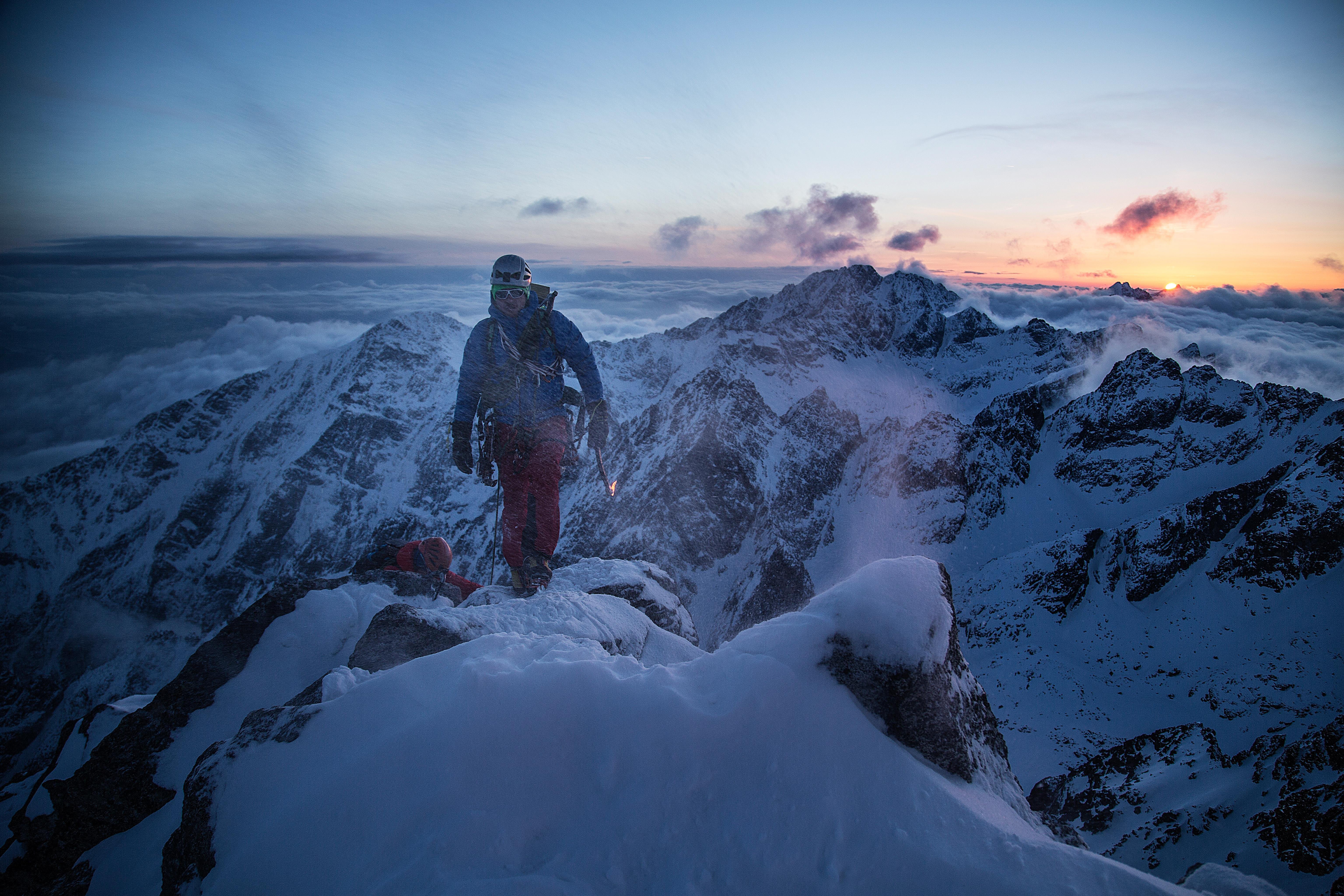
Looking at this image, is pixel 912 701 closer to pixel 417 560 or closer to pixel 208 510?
pixel 417 560

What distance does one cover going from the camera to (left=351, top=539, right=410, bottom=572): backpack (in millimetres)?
9945

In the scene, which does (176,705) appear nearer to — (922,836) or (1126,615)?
(922,836)

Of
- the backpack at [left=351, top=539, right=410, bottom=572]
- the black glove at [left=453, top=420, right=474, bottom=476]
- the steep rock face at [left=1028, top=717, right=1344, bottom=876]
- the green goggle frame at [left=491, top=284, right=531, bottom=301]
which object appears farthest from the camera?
the backpack at [left=351, top=539, right=410, bottom=572]

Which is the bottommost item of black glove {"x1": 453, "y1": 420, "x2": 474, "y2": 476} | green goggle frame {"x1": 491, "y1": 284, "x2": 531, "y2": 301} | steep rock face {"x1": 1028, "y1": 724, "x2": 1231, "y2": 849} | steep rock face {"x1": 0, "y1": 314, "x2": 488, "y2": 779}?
steep rock face {"x1": 0, "y1": 314, "x2": 488, "y2": 779}

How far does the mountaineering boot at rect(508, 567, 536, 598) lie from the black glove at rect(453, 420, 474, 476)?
1.77m

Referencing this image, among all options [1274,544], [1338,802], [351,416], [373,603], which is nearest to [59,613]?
[351,416]

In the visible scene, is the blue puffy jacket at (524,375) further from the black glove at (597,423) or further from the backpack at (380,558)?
the backpack at (380,558)

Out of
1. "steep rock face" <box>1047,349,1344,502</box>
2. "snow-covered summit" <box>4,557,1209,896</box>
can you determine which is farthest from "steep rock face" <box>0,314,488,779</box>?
"snow-covered summit" <box>4,557,1209,896</box>

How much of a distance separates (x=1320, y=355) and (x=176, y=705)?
24517 centimetres

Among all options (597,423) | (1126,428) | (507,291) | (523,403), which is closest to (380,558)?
(523,403)

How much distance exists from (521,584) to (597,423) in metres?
2.93

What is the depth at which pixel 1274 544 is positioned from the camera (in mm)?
49250

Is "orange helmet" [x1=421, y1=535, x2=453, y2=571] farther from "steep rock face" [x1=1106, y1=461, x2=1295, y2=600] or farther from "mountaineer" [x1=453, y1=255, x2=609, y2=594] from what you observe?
"steep rock face" [x1=1106, y1=461, x2=1295, y2=600]

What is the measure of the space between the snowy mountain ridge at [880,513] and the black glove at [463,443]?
2.40m
